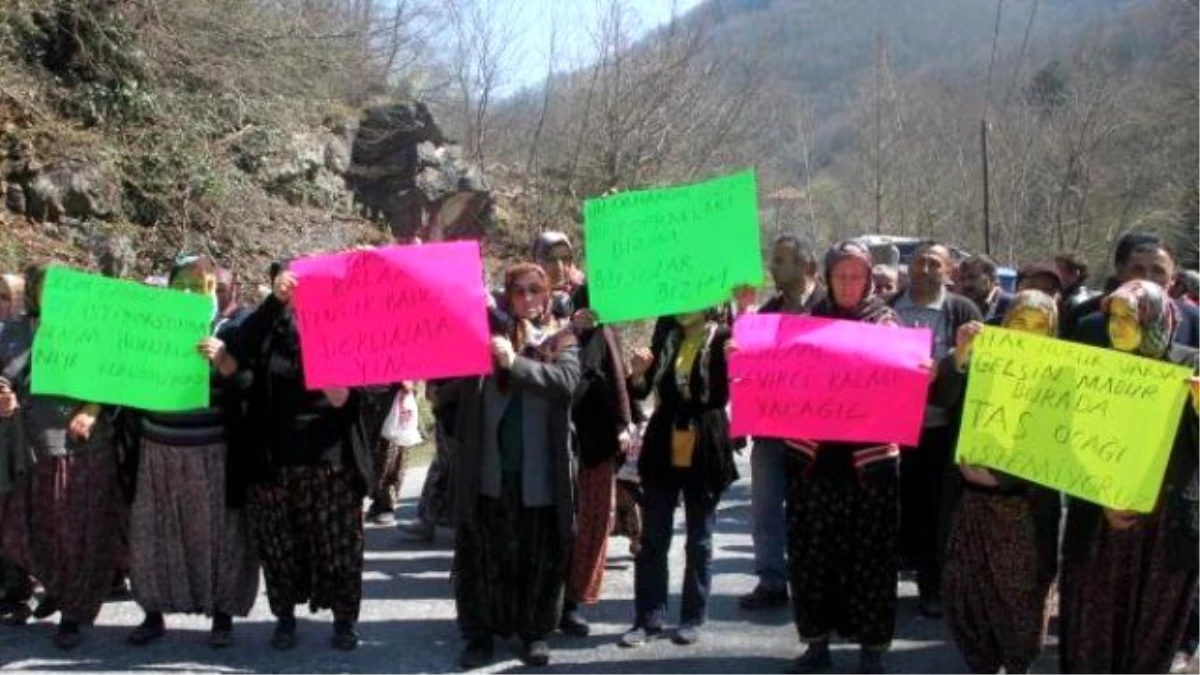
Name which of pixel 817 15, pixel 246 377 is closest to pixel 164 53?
pixel 246 377

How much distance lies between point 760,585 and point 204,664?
108 inches

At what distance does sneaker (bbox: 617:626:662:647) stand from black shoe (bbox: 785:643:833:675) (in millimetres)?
726

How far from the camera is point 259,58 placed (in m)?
16.3

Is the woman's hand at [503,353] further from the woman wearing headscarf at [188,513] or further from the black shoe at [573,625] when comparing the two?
the black shoe at [573,625]


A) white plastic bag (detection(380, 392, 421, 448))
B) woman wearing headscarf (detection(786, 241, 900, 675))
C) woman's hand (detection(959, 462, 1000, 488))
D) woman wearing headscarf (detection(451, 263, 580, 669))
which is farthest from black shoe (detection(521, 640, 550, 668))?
white plastic bag (detection(380, 392, 421, 448))

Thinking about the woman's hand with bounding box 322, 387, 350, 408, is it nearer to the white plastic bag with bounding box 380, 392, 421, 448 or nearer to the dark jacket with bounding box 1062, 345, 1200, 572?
the white plastic bag with bounding box 380, 392, 421, 448

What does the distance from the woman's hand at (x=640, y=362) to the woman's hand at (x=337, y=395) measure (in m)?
1.25

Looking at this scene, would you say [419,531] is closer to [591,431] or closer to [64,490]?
[591,431]

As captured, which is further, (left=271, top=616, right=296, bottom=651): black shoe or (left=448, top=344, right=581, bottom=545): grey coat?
(left=271, top=616, right=296, bottom=651): black shoe

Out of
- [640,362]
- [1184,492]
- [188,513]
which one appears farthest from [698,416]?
[188,513]

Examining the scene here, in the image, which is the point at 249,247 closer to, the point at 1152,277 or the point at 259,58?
the point at 259,58

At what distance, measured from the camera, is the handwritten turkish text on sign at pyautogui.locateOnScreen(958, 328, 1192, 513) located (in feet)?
14.1

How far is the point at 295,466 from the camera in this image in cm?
550

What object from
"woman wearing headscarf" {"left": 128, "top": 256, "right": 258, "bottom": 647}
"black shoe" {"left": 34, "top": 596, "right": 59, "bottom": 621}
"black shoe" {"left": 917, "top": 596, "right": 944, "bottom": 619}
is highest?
"woman wearing headscarf" {"left": 128, "top": 256, "right": 258, "bottom": 647}
